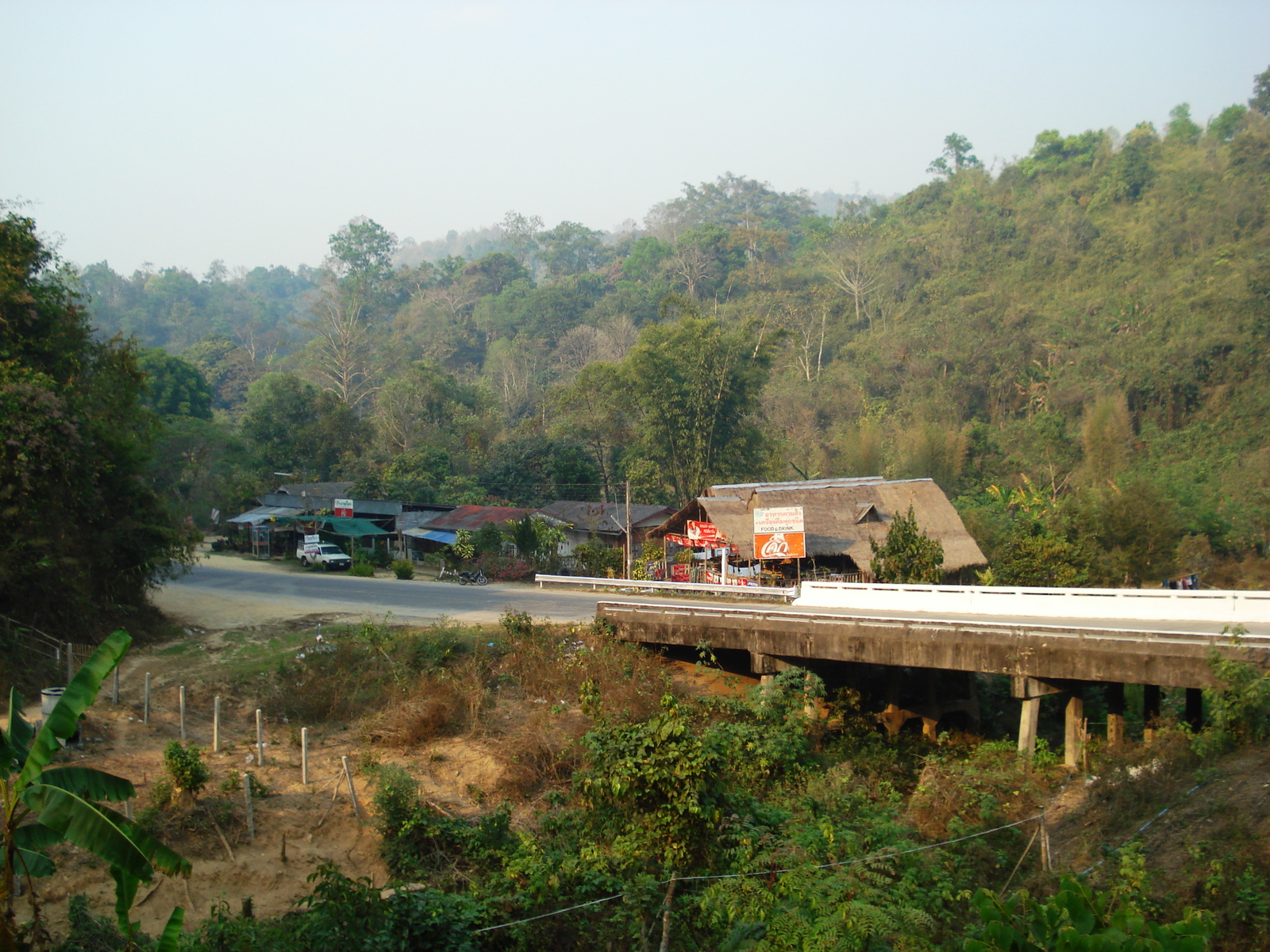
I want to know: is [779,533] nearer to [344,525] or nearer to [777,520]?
[777,520]

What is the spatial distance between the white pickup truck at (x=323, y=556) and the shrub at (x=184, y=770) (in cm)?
2620

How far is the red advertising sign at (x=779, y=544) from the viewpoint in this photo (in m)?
25.9

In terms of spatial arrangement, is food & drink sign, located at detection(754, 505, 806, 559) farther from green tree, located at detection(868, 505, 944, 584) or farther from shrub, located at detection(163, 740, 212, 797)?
shrub, located at detection(163, 740, 212, 797)

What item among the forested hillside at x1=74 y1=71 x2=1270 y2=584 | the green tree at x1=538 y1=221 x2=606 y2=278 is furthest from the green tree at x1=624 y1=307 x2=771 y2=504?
the green tree at x1=538 y1=221 x2=606 y2=278

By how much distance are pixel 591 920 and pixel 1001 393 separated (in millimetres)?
57504

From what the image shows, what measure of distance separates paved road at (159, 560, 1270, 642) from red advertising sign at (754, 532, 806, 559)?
7.59ft

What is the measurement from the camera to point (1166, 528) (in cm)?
3541

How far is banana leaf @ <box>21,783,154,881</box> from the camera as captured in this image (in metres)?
6.52

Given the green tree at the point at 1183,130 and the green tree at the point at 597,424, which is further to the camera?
the green tree at the point at 1183,130

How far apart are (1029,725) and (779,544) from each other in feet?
34.3

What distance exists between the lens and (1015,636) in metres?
16.3

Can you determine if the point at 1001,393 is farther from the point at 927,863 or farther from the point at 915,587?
the point at 927,863

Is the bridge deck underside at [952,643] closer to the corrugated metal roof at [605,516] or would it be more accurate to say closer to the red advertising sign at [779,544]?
the red advertising sign at [779,544]

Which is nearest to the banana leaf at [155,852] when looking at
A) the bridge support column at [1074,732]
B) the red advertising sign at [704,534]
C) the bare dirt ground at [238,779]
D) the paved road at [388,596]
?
the bare dirt ground at [238,779]
